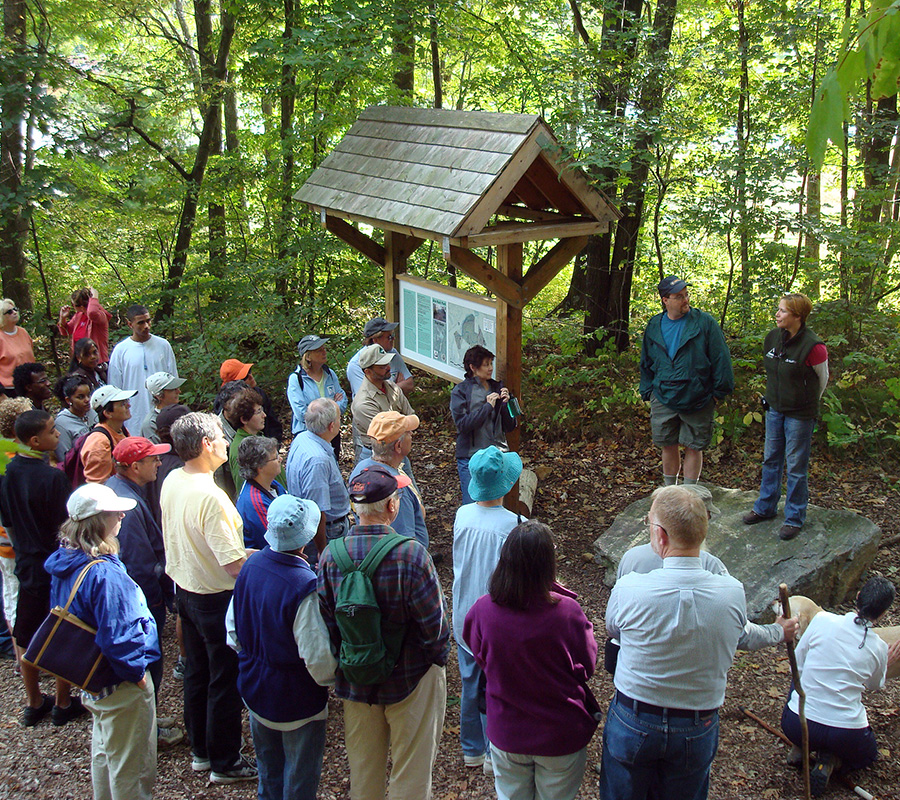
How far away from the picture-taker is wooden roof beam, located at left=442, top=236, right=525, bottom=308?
589 cm

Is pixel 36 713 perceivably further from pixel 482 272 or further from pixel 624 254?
pixel 624 254

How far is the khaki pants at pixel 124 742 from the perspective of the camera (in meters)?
3.44

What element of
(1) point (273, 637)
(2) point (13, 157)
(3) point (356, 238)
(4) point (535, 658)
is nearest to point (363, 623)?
(1) point (273, 637)

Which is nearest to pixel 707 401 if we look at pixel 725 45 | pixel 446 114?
pixel 446 114

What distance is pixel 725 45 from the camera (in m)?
8.20

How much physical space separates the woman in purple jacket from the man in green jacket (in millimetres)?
3509

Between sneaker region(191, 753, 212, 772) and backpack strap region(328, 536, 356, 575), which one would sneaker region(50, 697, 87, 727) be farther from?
backpack strap region(328, 536, 356, 575)

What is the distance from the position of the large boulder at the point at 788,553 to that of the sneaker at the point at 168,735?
325cm

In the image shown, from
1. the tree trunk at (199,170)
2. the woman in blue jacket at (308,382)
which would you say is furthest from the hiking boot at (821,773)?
the tree trunk at (199,170)

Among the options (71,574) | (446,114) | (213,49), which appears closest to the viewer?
(71,574)

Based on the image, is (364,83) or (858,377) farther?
(364,83)

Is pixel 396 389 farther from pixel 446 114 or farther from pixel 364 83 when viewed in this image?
pixel 364 83

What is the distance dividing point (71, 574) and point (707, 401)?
4788mm

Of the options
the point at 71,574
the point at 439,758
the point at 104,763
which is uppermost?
the point at 71,574
